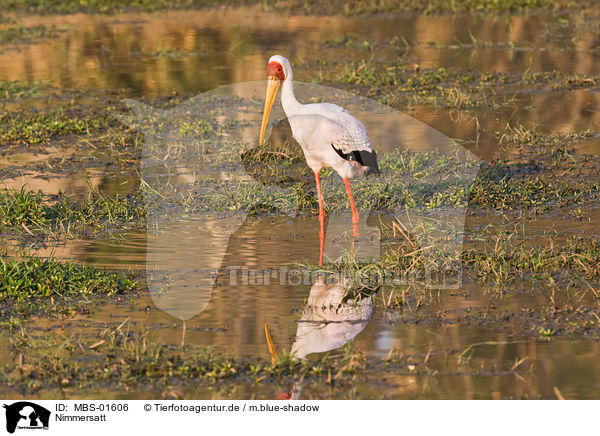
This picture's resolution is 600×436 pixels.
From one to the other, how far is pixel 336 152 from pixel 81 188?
8.03 ft

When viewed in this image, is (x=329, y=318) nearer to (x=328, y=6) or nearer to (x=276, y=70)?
(x=276, y=70)

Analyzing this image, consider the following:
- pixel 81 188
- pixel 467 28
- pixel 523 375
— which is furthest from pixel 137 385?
pixel 467 28

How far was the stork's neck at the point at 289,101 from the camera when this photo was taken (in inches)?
283

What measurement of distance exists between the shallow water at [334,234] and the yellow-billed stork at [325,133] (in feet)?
1.57

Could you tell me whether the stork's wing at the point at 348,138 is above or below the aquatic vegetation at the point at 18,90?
below

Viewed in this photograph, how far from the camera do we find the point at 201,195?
7.96 metres

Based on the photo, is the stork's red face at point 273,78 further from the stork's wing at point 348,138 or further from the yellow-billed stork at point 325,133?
the stork's wing at point 348,138

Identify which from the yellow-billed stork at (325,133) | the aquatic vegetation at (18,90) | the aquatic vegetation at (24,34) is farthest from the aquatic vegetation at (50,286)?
the aquatic vegetation at (24,34)

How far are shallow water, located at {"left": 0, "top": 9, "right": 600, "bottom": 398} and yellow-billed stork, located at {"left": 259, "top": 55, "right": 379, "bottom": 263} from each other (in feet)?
1.57

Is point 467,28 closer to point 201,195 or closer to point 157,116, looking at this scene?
point 157,116

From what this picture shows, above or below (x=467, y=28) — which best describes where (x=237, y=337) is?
below
